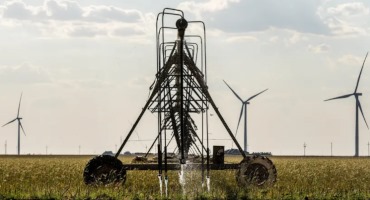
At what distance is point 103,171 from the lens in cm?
2500

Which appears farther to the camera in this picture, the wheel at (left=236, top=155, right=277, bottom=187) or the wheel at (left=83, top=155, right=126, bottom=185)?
the wheel at (left=236, top=155, right=277, bottom=187)

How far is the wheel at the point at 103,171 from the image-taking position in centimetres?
2478

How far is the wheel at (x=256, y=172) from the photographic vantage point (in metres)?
25.3

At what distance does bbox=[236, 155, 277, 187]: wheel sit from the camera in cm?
2530

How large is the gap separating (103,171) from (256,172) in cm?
552

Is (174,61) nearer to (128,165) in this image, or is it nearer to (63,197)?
(128,165)

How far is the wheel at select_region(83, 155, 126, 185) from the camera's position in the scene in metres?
24.8

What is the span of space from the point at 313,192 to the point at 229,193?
122 inches

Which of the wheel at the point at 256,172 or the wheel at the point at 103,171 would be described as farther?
the wheel at the point at 256,172

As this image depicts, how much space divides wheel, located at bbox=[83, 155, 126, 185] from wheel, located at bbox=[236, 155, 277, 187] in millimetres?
4285

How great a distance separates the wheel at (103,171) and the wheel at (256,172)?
4.29 m

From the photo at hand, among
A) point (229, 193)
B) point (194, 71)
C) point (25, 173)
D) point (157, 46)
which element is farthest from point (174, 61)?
point (25, 173)

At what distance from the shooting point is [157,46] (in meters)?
23.4

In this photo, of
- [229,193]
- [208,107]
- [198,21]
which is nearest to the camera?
[229,193]
